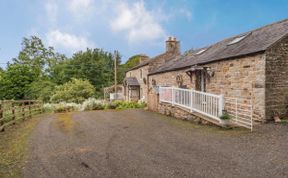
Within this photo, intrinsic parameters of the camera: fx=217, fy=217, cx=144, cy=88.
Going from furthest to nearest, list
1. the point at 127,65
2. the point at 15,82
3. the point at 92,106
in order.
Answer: the point at 127,65 < the point at 15,82 < the point at 92,106

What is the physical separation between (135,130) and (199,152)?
3.49m

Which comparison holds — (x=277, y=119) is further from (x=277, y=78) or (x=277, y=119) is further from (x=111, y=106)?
(x=111, y=106)

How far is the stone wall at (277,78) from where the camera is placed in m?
8.66

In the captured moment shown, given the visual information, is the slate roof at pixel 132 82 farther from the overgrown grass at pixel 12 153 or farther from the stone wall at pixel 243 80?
the overgrown grass at pixel 12 153

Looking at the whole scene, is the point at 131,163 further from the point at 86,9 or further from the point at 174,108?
the point at 86,9

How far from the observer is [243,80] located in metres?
9.63

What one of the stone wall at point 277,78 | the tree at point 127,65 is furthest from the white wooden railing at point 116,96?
the stone wall at point 277,78

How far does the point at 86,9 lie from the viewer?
1553cm

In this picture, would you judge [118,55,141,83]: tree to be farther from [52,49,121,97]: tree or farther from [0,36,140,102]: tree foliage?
[52,49,121,97]: tree

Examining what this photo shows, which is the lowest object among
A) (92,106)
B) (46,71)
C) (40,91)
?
(92,106)

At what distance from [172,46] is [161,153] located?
756 inches

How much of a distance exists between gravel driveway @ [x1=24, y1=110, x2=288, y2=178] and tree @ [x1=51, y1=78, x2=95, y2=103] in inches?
749

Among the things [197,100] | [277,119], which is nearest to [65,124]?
[197,100]

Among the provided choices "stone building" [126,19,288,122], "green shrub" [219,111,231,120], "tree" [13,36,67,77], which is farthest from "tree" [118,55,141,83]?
"green shrub" [219,111,231,120]
